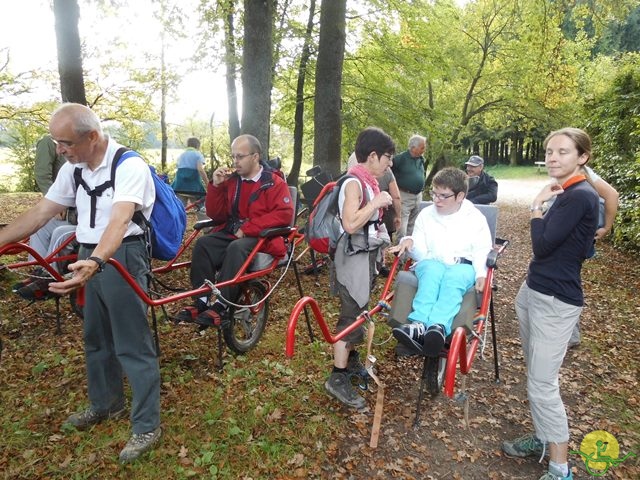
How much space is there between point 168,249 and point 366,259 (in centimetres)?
150

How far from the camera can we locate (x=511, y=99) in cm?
1831

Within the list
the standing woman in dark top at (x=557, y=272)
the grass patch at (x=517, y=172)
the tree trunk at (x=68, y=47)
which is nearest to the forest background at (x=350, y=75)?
the tree trunk at (x=68, y=47)

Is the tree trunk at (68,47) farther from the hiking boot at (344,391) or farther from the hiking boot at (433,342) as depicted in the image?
the hiking boot at (433,342)

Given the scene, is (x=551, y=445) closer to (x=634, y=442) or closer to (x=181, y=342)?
(x=634, y=442)

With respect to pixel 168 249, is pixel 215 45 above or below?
above

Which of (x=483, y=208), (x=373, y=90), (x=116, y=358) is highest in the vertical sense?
(x=373, y=90)

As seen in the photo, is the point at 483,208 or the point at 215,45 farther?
the point at 215,45

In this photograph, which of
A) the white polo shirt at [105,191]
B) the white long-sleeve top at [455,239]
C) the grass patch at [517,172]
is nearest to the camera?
the white polo shirt at [105,191]

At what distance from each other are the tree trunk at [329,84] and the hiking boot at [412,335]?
548cm

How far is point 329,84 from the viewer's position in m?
8.05

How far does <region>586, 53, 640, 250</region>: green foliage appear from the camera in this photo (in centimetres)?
892

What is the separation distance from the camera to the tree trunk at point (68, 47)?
18.8 feet

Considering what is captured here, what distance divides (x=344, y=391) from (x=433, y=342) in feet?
3.61

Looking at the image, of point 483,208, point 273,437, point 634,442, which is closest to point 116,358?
point 273,437
